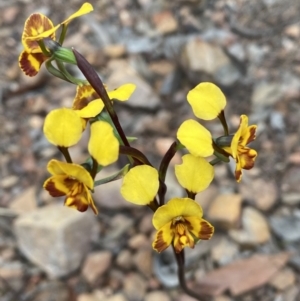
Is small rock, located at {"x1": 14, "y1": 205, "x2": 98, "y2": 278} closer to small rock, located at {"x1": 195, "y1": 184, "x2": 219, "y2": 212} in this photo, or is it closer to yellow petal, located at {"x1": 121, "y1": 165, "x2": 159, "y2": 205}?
small rock, located at {"x1": 195, "y1": 184, "x2": 219, "y2": 212}

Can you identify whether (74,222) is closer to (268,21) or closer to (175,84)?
(175,84)

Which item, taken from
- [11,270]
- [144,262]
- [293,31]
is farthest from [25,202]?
[293,31]

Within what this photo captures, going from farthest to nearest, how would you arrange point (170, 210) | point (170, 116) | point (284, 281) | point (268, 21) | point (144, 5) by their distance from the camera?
1. point (144, 5)
2. point (268, 21)
3. point (170, 116)
4. point (284, 281)
5. point (170, 210)

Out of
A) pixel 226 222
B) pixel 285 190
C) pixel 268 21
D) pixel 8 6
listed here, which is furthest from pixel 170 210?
pixel 8 6

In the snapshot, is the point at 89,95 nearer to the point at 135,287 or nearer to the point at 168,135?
the point at 135,287

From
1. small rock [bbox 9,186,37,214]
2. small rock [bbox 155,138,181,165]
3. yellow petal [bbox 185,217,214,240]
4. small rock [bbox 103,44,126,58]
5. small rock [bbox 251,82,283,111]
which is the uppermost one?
yellow petal [bbox 185,217,214,240]

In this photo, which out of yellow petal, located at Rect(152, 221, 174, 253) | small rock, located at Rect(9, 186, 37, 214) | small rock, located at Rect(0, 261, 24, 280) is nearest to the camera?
yellow petal, located at Rect(152, 221, 174, 253)

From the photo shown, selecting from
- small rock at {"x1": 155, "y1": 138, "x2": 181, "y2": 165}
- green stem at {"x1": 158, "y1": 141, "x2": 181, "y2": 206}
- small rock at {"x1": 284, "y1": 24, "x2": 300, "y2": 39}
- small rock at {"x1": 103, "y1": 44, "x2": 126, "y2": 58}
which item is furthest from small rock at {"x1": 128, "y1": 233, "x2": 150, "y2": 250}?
small rock at {"x1": 284, "y1": 24, "x2": 300, "y2": 39}

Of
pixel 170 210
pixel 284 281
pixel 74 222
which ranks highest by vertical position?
pixel 170 210
